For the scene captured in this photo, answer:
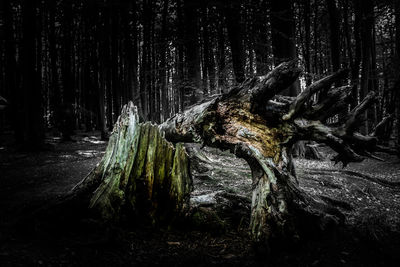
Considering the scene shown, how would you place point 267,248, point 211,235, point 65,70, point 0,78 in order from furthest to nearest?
point 0,78, point 65,70, point 211,235, point 267,248

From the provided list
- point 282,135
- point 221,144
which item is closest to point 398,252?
point 282,135

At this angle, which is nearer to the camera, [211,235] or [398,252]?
[398,252]

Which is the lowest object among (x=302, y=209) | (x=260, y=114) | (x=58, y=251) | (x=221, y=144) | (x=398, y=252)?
(x=398, y=252)

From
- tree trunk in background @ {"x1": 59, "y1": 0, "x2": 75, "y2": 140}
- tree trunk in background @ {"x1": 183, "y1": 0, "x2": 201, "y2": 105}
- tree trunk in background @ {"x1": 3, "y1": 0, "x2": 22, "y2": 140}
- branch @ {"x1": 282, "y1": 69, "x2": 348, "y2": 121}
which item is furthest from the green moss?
tree trunk in background @ {"x1": 59, "y1": 0, "x2": 75, "y2": 140}

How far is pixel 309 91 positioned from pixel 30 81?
10647mm

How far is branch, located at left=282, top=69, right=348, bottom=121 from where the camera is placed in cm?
290

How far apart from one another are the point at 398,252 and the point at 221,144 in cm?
231

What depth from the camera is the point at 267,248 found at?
7.89ft

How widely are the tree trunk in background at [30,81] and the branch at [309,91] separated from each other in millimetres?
10250

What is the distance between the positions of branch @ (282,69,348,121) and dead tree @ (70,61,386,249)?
1cm

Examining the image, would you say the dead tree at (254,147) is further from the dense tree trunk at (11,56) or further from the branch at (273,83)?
the dense tree trunk at (11,56)

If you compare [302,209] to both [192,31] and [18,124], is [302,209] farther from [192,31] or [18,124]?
[18,124]

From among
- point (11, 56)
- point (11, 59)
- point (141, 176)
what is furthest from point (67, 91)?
point (141, 176)

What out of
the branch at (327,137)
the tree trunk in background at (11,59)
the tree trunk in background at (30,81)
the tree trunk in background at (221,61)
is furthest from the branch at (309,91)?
the tree trunk in background at (11,59)
